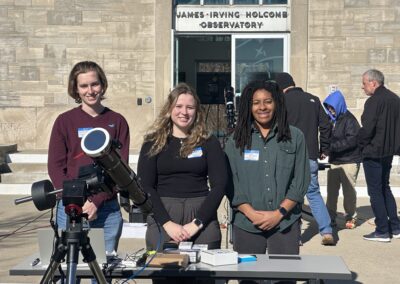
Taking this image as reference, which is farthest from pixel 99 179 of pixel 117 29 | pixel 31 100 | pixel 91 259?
pixel 31 100

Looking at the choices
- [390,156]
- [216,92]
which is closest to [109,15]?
[216,92]

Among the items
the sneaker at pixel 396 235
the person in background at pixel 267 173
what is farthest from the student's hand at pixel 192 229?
the sneaker at pixel 396 235

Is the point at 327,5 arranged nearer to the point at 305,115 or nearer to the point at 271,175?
the point at 305,115

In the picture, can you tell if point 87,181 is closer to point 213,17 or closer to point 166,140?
point 166,140

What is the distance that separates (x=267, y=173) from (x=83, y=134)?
1.26 meters

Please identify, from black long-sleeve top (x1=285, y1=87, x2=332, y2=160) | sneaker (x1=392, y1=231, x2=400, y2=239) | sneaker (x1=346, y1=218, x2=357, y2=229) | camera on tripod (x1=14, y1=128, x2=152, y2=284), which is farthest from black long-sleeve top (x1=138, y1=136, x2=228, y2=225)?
sneaker (x1=346, y1=218, x2=357, y2=229)

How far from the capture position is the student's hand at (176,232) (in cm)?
457

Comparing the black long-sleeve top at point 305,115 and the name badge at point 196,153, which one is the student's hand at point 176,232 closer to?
the name badge at point 196,153

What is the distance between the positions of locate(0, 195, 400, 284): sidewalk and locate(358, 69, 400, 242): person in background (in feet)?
1.32

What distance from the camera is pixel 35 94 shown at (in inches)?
624

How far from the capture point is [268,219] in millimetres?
4652

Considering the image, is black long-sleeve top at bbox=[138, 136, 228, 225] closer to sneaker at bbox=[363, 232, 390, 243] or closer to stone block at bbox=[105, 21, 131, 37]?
sneaker at bbox=[363, 232, 390, 243]

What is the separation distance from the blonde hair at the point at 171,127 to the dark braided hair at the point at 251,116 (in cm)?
23

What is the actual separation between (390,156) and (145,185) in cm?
426
